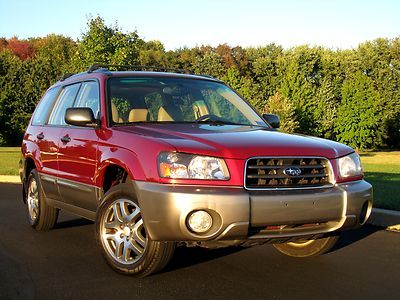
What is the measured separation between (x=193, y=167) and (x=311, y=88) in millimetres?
51216

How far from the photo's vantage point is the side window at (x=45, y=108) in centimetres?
706

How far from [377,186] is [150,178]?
756 cm

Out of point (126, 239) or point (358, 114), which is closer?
point (126, 239)

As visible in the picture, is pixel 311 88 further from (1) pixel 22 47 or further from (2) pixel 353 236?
(2) pixel 353 236

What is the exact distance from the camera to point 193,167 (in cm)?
427

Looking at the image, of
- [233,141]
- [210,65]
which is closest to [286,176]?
[233,141]

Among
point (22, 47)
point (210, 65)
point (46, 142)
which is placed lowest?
point (46, 142)

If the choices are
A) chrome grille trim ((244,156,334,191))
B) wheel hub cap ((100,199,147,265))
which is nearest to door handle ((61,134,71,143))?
wheel hub cap ((100,199,147,265))

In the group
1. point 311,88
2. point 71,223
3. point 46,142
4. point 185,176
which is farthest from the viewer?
point 311,88

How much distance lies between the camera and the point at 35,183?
6.96 metres

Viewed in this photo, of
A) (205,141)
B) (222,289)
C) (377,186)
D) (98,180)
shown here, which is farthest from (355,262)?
(377,186)

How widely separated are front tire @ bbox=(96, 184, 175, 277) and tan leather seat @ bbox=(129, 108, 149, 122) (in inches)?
36.3

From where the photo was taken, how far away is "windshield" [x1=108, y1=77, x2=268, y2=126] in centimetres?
557

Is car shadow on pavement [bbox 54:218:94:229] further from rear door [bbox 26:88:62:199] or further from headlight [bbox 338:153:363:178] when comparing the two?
headlight [bbox 338:153:363:178]
